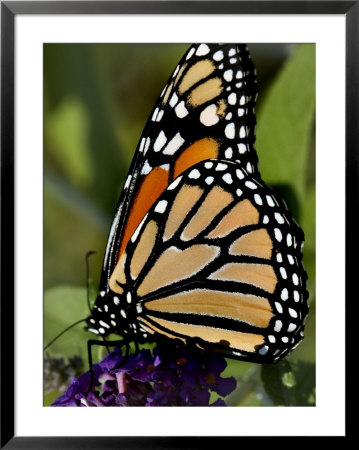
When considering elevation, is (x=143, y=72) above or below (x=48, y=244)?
above

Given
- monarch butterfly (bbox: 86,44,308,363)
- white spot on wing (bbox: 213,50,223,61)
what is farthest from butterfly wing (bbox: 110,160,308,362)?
white spot on wing (bbox: 213,50,223,61)

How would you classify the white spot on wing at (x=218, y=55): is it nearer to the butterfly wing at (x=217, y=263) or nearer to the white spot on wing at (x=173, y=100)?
the white spot on wing at (x=173, y=100)

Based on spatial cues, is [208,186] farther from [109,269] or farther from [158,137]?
[109,269]

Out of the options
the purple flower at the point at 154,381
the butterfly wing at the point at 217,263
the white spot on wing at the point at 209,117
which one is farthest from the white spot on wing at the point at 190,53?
the purple flower at the point at 154,381

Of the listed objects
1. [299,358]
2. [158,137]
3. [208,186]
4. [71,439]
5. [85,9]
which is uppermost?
[85,9]

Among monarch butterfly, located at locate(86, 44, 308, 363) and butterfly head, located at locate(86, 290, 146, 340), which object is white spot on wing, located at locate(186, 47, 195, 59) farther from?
butterfly head, located at locate(86, 290, 146, 340)

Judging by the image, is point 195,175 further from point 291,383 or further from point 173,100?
point 291,383
